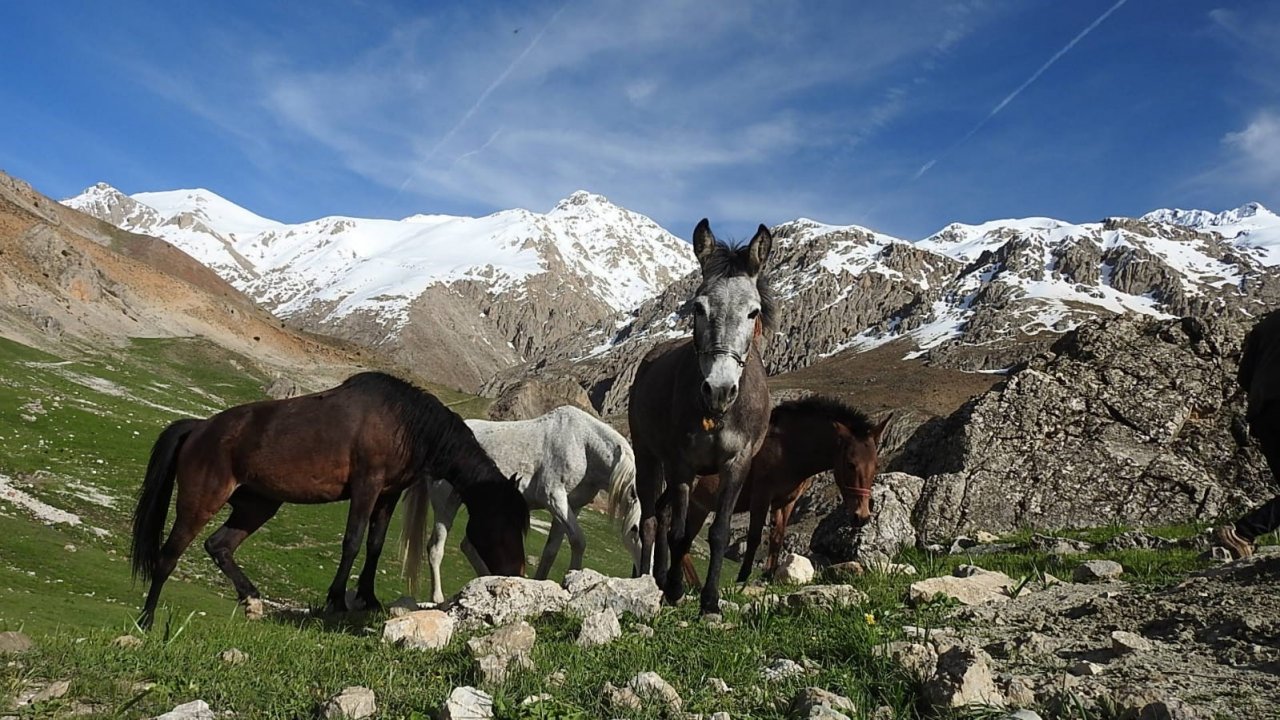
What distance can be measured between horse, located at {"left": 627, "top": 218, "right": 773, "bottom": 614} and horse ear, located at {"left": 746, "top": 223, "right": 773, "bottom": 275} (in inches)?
0.4

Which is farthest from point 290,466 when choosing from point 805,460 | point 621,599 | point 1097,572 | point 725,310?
point 1097,572

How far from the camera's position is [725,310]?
7258 mm

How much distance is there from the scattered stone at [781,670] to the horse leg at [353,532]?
19.7 ft

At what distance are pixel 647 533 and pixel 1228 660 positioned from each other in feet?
18.8

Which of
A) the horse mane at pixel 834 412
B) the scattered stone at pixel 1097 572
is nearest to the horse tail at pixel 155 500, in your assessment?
the horse mane at pixel 834 412

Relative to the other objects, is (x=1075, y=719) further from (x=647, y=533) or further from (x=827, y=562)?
(x=827, y=562)

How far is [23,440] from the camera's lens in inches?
1166

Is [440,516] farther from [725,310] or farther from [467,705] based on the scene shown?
[467,705]

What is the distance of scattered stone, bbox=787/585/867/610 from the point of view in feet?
22.3

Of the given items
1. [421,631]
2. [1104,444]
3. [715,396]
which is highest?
[1104,444]

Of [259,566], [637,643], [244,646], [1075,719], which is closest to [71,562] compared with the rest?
[259,566]

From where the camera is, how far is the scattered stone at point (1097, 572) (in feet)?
26.1

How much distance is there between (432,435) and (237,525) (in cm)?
271

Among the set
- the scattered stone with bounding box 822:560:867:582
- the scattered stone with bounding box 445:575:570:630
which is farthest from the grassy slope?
the scattered stone with bounding box 822:560:867:582
